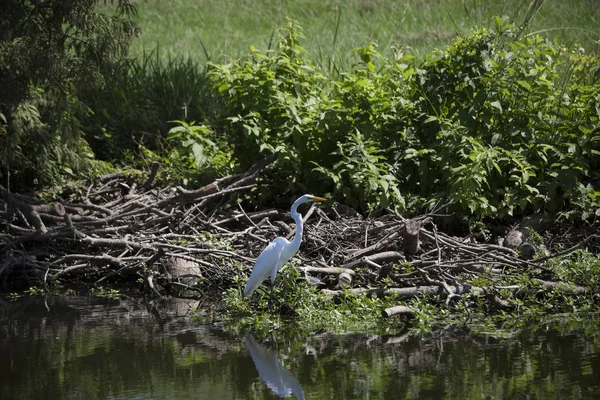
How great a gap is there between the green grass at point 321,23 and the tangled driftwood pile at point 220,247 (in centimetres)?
549

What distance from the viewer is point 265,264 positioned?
577 cm

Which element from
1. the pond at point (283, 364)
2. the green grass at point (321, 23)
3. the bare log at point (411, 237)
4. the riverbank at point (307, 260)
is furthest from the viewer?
the green grass at point (321, 23)

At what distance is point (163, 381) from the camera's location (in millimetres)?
4570

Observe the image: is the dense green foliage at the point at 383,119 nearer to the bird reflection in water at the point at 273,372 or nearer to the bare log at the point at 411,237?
the bare log at the point at 411,237

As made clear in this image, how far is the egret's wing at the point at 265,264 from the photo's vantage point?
578cm

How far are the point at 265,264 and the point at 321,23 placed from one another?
11411 mm

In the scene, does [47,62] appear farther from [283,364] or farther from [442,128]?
[283,364]

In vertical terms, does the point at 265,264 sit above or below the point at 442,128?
below

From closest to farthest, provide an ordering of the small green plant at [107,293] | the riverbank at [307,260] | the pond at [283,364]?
the pond at [283,364], the riverbank at [307,260], the small green plant at [107,293]

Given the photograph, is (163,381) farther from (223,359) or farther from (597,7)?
(597,7)

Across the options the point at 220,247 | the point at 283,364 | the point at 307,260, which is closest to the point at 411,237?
the point at 307,260

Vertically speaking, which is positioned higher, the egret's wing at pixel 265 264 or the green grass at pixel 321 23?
the green grass at pixel 321 23

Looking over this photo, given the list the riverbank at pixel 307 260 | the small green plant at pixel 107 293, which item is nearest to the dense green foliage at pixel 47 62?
the riverbank at pixel 307 260

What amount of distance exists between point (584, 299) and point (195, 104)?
20.4ft
